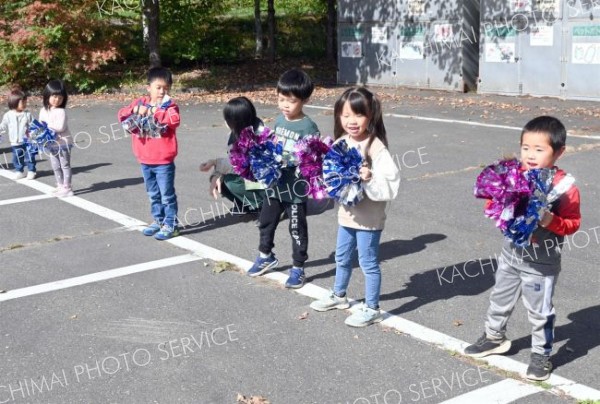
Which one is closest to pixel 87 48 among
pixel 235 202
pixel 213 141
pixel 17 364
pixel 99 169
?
pixel 213 141

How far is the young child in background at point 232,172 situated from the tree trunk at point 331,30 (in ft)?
68.1

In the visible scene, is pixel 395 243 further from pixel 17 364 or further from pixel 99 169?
pixel 99 169

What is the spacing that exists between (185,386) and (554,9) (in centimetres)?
1680

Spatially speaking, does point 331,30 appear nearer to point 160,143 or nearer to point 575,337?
point 160,143

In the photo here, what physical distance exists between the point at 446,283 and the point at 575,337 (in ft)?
4.50

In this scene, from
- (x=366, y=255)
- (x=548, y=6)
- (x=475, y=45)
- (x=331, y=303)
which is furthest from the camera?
(x=475, y=45)

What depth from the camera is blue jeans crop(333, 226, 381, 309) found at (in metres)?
5.42

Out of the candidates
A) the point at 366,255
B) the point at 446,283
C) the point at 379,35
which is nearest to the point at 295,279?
the point at 366,255

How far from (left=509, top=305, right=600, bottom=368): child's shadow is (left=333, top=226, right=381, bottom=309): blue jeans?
980mm

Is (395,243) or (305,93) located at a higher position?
(305,93)

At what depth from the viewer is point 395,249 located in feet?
24.6

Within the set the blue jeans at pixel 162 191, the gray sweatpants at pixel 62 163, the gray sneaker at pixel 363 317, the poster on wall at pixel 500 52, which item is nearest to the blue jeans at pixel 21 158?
the gray sweatpants at pixel 62 163

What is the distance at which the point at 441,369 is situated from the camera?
15.9 feet

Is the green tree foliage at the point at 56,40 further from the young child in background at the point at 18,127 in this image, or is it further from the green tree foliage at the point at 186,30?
the young child in background at the point at 18,127
